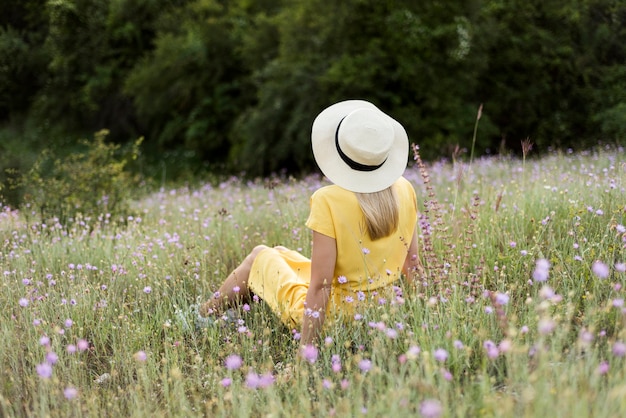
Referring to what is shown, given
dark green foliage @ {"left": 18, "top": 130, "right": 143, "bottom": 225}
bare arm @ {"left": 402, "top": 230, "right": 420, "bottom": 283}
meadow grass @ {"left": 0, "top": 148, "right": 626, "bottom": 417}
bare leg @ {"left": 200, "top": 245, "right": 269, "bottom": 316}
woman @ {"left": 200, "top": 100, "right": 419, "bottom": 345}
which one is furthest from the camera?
dark green foliage @ {"left": 18, "top": 130, "right": 143, "bottom": 225}

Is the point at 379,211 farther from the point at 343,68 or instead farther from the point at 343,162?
the point at 343,68

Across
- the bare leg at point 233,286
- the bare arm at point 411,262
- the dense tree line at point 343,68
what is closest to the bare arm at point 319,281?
the bare arm at point 411,262

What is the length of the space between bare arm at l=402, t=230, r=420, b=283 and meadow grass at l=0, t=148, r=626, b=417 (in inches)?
3.0

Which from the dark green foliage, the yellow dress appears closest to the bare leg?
the yellow dress

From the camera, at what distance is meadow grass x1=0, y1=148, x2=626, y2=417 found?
201cm

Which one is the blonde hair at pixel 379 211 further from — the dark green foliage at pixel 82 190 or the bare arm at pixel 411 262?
the dark green foliage at pixel 82 190

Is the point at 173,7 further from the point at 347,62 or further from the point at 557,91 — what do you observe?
the point at 557,91

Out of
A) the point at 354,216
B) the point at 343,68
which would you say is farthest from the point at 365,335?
the point at 343,68

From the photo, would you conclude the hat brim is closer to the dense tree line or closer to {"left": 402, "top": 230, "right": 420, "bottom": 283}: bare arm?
{"left": 402, "top": 230, "right": 420, "bottom": 283}: bare arm

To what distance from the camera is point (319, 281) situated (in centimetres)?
290

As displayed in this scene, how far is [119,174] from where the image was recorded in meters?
6.80

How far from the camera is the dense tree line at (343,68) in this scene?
40.6 feet

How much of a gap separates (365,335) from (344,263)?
0.39 m

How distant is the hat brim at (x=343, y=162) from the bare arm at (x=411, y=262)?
0.49 m
